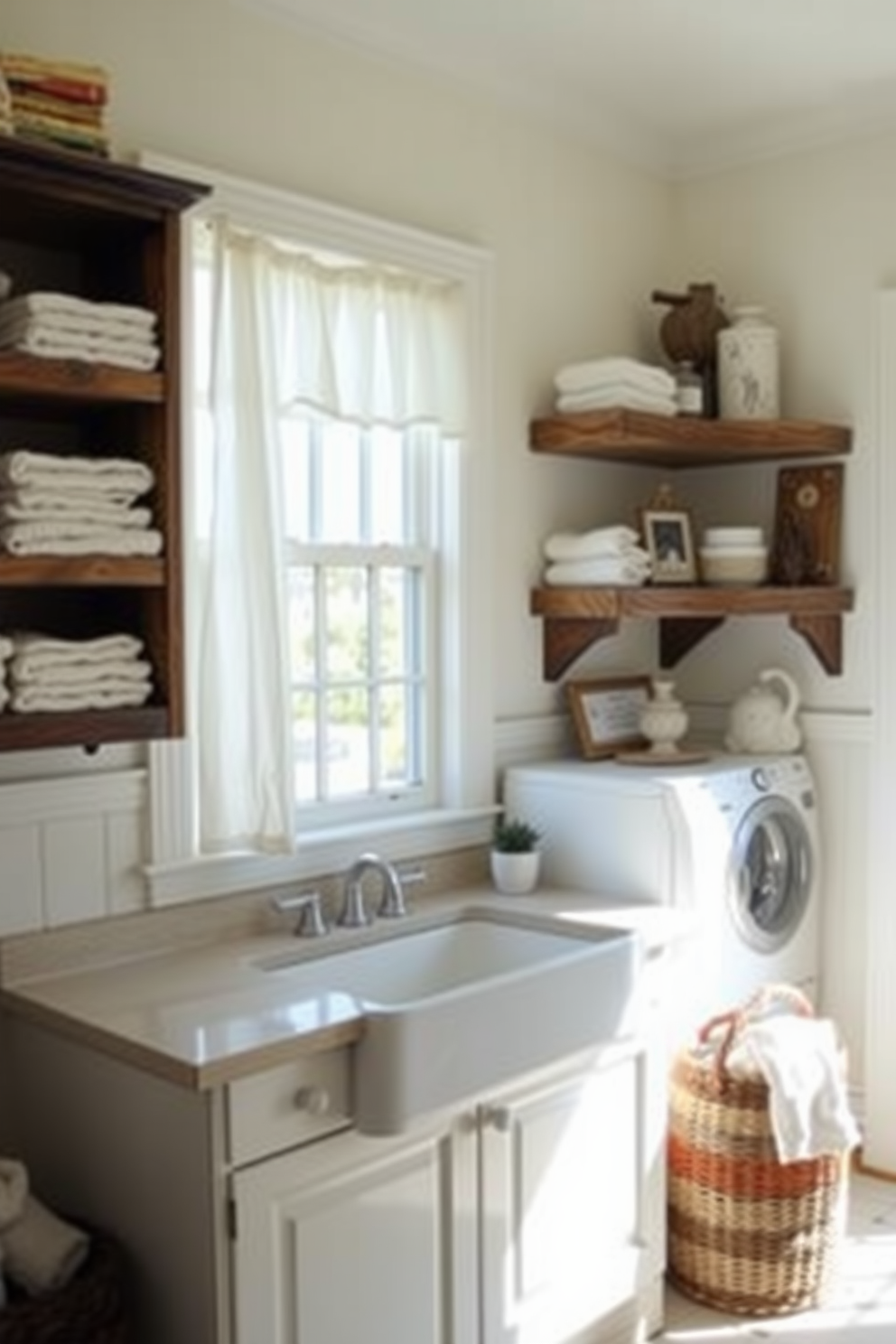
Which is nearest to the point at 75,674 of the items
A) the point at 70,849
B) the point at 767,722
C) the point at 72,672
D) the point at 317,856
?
the point at 72,672

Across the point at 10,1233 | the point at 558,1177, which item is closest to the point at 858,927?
the point at 558,1177

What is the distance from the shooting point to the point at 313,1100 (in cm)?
207

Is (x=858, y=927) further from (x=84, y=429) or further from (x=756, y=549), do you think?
(x=84, y=429)

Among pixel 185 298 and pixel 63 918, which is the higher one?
pixel 185 298

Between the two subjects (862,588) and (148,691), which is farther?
(862,588)

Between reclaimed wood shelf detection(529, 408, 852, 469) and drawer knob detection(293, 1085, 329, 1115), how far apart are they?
5.83ft

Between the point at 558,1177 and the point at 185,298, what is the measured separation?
178cm

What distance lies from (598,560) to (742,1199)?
148 centimetres

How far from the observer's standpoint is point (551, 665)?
3.47 metres

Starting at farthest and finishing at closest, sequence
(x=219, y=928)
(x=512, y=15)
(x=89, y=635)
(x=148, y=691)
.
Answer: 1. (x=512, y=15)
2. (x=219, y=928)
3. (x=89, y=635)
4. (x=148, y=691)

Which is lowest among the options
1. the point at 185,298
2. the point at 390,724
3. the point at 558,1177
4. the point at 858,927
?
the point at 558,1177

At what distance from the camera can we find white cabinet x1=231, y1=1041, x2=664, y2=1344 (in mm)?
2059

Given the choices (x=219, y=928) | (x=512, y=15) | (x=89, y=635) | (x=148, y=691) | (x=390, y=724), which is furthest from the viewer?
(x=390, y=724)

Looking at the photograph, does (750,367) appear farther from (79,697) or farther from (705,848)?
(79,697)
